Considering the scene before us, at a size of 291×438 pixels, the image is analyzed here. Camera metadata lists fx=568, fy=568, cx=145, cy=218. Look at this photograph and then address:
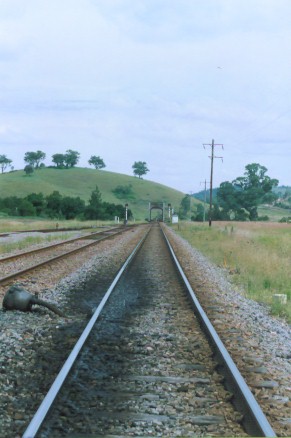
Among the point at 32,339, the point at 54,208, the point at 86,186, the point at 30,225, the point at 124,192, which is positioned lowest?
the point at 32,339

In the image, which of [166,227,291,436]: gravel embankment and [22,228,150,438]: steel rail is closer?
[22,228,150,438]: steel rail

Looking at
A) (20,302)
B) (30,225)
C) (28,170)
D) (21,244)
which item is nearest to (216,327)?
(20,302)

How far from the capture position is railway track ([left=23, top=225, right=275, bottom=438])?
466 cm

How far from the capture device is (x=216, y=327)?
8.88 metres

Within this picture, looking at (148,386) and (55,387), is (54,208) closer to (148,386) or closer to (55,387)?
(148,386)

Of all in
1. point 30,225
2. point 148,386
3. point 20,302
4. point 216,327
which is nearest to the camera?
point 148,386

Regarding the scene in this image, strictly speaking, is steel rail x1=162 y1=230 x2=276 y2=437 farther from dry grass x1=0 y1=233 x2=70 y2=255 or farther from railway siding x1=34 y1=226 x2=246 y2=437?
dry grass x1=0 y1=233 x2=70 y2=255

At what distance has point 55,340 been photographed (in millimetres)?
7723

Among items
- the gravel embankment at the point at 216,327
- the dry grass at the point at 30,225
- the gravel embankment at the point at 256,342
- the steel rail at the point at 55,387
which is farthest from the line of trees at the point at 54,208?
the steel rail at the point at 55,387

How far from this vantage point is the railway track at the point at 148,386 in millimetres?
4656

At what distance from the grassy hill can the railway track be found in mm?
137929

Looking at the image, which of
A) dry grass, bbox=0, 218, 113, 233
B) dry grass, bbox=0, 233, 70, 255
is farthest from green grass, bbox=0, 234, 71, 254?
dry grass, bbox=0, 218, 113, 233

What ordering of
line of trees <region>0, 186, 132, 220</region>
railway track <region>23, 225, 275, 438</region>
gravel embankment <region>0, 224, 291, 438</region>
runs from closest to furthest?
railway track <region>23, 225, 275, 438</region>
gravel embankment <region>0, 224, 291, 438</region>
line of trees <region>0, 186, 132, 220</region>

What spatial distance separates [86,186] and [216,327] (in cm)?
16739
